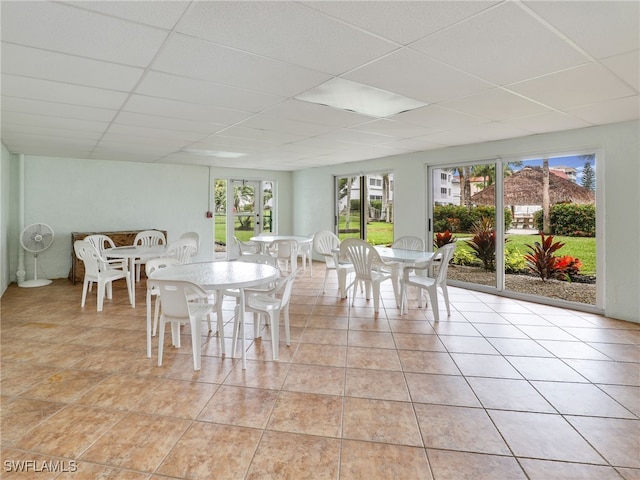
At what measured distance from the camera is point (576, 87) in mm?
2930

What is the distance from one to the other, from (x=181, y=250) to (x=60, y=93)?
2.42 m

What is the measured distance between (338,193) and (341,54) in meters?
6.15

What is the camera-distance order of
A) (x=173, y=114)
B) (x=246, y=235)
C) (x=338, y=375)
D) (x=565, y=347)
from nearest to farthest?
(x=338, y=375) < (x=565, y=347) < (x=173, y=114) < (x=246, y=235)

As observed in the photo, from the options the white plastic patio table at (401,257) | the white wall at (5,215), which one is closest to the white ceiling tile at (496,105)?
the white plastic patio table at (401,257)

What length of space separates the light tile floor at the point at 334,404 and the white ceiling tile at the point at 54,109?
2.35 metres

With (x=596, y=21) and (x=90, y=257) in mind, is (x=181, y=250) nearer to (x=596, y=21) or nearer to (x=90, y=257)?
(x=90, y=257)

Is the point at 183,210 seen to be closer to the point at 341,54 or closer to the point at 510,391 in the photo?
the point at 341,54

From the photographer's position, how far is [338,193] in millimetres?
8422

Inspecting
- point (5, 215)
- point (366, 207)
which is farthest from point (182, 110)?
point (366, 207)

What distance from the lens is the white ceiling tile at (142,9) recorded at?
1717 mm

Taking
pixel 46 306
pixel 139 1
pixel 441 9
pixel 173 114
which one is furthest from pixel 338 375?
pixel 46 306

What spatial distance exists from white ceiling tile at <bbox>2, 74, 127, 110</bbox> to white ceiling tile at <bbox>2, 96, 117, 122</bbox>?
0.14 m

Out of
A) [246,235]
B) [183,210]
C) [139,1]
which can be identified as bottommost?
[246,235]

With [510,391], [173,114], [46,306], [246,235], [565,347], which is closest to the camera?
[510,391]
